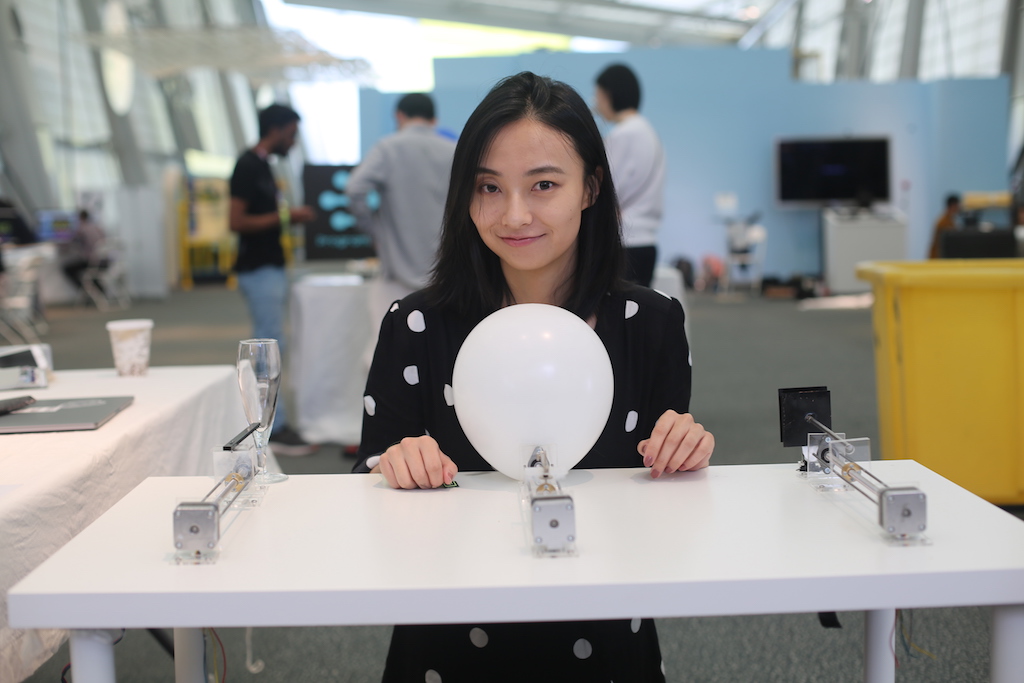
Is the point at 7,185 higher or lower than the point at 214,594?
higher

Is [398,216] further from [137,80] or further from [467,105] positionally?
[137,80]

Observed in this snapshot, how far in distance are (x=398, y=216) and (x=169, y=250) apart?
1067 centimetres

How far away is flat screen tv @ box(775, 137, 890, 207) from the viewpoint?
10.5m

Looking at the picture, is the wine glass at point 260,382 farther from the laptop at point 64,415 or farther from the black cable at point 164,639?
the black cable at point 164,639

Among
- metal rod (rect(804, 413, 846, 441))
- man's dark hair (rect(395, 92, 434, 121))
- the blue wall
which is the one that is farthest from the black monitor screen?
metal rod (rect(804, 413, 846, 441))

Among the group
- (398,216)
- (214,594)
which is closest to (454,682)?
(214,594)

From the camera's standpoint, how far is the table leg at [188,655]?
3.43 ft

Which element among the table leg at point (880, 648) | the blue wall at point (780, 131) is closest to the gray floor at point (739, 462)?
the table leg at point (880, 648)

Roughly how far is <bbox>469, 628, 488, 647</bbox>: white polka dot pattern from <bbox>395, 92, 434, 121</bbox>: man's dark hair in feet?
8.90

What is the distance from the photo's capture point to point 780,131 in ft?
35.4

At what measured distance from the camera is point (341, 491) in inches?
39.7

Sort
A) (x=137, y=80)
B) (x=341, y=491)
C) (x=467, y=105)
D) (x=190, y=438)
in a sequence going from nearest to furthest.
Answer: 1. (x=341, y=491)
2. (x=190, y=438)
3. (x=467, y=105)
4. (x=137, y=80)

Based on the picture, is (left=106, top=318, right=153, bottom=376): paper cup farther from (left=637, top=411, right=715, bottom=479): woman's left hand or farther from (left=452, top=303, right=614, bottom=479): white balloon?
(left=637, top=411, right=715, bottom=479): woman's left hand

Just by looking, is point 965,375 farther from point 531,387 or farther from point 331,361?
point 331,361
